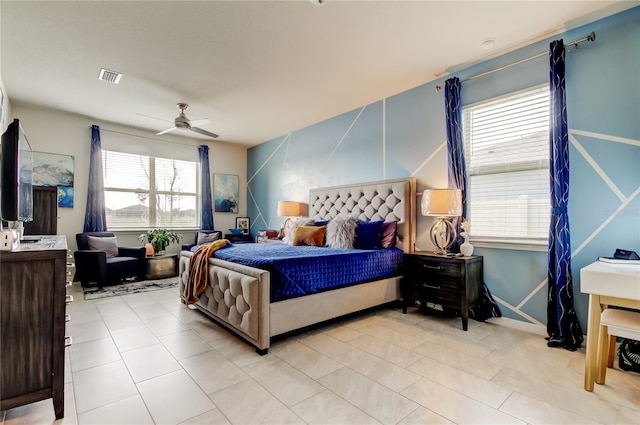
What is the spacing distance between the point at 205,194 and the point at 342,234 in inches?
160

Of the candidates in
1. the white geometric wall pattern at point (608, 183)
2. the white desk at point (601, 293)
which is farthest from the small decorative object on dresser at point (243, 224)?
the white desk at point (601, 293)

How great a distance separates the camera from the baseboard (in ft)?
9.58

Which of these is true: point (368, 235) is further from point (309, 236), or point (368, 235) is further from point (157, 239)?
point (157, 239)

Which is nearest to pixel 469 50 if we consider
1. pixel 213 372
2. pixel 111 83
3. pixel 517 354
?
pixel 517 354

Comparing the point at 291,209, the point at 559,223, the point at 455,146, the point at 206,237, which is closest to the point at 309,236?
the point at 291,209

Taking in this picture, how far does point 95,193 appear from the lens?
5.35 m

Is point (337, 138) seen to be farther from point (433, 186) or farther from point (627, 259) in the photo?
point (627, 259)

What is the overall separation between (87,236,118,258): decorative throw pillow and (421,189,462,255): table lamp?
5143 millimetres

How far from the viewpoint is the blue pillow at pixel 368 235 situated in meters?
3.86

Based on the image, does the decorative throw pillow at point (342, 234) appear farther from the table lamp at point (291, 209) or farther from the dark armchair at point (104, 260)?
the dark armchair at point (104, 260)

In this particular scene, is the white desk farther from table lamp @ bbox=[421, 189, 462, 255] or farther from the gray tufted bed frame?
the gray tufted bed frame

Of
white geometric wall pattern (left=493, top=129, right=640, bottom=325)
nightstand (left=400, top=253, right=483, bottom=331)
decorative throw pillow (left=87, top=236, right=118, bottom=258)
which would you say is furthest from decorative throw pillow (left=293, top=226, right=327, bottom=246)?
decorative throw pillow (left=87, top=236, right=118, bottom=258)

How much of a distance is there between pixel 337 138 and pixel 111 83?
10.9ft

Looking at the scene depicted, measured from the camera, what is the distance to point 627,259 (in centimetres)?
226
